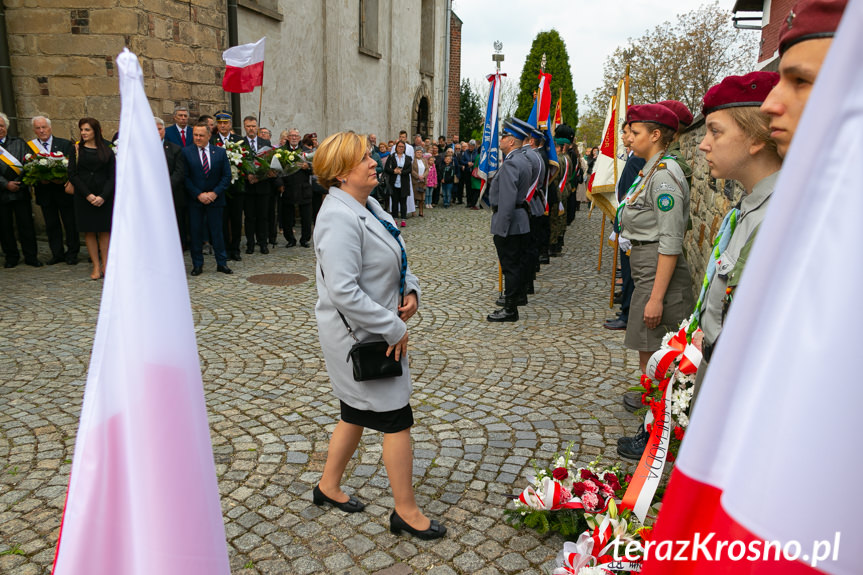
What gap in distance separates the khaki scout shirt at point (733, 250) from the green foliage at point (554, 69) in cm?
5082

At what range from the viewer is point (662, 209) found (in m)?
3.96

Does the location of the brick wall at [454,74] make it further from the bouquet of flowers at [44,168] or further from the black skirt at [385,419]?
the black skirt at [385,419]

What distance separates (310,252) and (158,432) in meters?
10.2

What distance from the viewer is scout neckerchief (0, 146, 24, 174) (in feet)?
28.9

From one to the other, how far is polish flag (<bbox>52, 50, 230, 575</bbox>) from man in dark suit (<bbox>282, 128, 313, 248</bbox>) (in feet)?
33.7

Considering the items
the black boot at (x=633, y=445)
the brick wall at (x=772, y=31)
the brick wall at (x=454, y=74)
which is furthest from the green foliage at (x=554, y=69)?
the black boot at (x=633, y=445)

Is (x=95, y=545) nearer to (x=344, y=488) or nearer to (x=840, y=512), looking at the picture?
(x=840, y=512)

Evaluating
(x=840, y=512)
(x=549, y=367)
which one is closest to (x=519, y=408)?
(x=549, y=367)

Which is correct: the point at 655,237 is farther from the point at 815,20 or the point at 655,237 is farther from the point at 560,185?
the point at 560,185

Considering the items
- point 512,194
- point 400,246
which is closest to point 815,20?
point 400,246

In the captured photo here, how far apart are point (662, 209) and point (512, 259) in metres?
3.16

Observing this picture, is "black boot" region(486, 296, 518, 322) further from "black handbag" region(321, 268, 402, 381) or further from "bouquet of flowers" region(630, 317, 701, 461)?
"black handbag" region(321, 268, 402, 381)

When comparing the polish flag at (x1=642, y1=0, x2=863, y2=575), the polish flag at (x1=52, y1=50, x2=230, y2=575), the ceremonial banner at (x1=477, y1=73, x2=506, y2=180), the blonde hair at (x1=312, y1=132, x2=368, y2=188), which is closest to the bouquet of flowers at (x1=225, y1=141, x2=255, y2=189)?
the ceremonial banner at (x1=477, y1=73, x2=506, y2=180)

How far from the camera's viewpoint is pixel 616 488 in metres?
3.23
